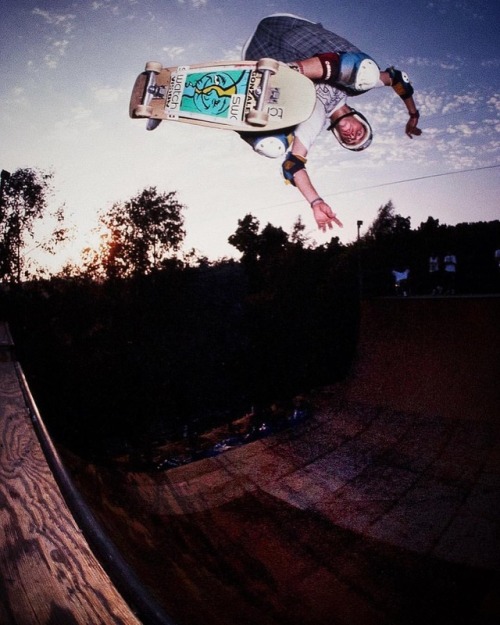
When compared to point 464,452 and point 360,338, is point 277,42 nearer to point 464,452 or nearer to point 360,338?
point 464,452

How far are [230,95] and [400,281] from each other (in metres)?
8.95

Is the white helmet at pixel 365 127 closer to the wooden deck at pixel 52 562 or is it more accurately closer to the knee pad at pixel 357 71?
the knee pad at pixel 357 71

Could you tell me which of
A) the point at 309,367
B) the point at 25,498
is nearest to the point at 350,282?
the point at 309,367

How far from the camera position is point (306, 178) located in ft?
13.7

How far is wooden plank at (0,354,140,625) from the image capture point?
67 cm

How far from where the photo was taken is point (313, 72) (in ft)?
12.4

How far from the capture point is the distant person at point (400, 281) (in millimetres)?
10651

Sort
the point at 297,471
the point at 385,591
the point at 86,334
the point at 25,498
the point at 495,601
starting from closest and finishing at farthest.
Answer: the point at 25,498, the point at 495,601, the point at 385,591, the point at 297,471, the point at 86,334

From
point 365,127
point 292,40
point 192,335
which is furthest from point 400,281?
point 192,335

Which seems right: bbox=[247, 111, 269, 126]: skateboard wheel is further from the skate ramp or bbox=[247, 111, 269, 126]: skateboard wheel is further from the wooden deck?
the skate ramp

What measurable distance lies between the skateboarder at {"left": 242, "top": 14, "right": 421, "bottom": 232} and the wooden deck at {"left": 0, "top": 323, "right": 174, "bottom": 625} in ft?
12.6

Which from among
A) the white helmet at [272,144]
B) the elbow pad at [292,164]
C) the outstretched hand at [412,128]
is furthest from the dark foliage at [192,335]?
the white helmet at [272,144]

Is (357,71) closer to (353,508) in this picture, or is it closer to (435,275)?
(353,508)

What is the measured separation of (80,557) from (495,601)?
362 centimetres
